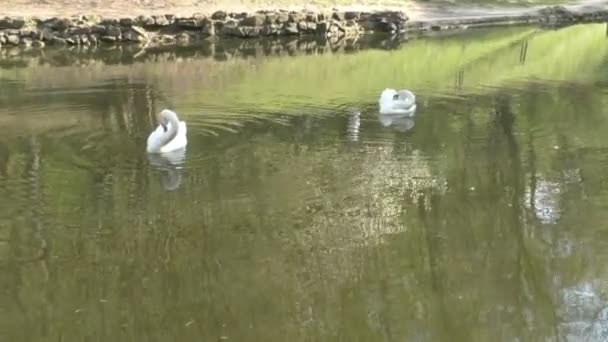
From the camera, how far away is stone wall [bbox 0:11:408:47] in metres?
26.4

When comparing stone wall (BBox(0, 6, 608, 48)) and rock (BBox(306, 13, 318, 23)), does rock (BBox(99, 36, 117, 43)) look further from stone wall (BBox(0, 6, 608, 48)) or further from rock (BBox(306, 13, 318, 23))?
rock (BBox(306, 13, 318, 23))

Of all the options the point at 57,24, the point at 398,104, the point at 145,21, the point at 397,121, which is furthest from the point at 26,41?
the point at 397,121

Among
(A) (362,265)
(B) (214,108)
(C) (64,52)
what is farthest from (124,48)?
(A) (362,265)

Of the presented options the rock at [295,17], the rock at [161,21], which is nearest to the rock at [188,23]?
the rock at [161,21]

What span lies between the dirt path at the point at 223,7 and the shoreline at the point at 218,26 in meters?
1.15

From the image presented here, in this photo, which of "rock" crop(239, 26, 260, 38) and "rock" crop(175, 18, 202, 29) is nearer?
"rock" crop(239, 26, 260, 38)

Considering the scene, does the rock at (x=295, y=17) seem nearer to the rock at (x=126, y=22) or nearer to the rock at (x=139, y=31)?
the rock at (x=139, y=31)

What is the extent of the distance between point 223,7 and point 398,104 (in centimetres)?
1949

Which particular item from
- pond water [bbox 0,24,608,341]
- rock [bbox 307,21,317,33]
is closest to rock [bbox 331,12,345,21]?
rock [bbox 307,21,317,33]

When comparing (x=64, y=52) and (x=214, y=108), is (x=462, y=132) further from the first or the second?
(x=64, y=52)

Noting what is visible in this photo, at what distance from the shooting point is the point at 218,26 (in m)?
28.6

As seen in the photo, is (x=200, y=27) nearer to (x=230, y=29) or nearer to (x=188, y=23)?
(x=188, y=23)

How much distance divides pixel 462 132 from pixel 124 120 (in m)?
5.17

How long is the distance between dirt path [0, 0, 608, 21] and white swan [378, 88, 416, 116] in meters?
17.5
